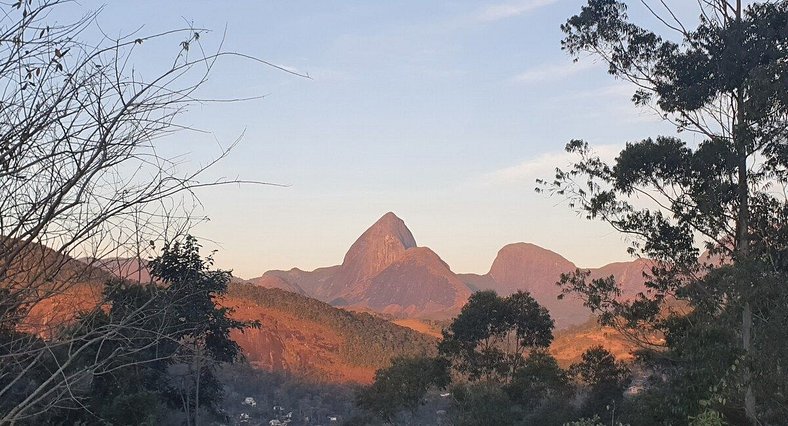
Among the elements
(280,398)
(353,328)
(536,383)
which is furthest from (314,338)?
(536,383)

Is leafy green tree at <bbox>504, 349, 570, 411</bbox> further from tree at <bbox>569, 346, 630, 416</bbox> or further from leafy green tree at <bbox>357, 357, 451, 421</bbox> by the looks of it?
leafy green tree at <bbox>357, 357, 451, 421</bbox>

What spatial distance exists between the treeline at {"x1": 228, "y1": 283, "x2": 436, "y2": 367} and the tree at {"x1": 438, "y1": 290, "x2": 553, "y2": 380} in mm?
37646

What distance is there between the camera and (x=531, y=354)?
36500 millimetres

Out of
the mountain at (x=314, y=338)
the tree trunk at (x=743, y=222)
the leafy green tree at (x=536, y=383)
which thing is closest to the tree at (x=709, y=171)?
the tree trunk at (x=743, y=222)

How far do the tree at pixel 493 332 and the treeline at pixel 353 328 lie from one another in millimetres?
37646

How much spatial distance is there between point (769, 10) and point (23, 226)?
64.8 feet

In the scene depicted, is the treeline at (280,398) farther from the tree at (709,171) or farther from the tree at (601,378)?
the tree at (709,171)

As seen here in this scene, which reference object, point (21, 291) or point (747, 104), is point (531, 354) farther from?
point (21, 291)

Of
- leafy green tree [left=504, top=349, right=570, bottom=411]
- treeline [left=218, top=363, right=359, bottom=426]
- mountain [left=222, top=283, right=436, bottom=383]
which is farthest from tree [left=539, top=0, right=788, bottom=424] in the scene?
mountain [left=222, top=283, right=436, bottom=383]

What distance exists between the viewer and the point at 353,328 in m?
89.0

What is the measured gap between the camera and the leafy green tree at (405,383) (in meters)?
39.0

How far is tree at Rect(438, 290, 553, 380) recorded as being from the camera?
38.4 m

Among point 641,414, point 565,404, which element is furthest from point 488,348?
point 641,414

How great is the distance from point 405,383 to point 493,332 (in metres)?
4.98
